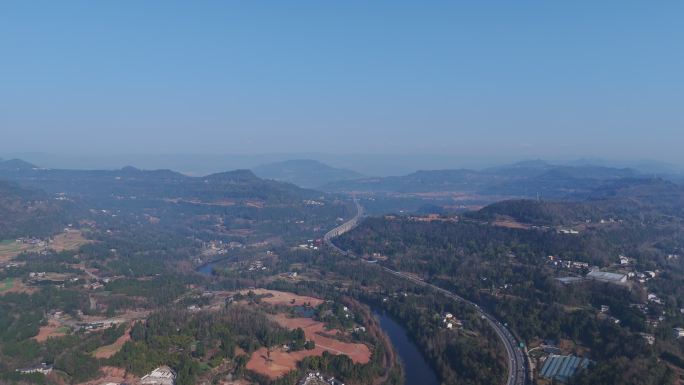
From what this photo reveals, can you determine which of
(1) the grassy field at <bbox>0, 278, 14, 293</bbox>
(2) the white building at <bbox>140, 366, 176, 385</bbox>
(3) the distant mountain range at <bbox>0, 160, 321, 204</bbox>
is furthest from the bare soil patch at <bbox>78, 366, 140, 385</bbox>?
(3) the distant mountain range at <bbox>0, 160, 321, 204</bbox>

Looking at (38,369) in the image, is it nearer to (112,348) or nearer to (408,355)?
(112,348)

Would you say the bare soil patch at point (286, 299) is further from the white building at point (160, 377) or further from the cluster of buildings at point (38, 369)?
the cluster of buildings at point (38, 369)

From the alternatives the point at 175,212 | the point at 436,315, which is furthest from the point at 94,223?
the point at 436,315

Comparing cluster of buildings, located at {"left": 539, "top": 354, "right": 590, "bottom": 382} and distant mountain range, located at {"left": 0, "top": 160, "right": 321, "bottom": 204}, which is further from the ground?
distant mountain range, located at {"left": 0, "top": 160, "right": 321, "bottom": 204}

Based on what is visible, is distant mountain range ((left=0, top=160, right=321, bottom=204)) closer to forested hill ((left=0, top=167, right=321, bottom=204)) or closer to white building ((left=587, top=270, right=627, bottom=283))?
forested hill ((left=0, top=167, right=321, bottom=204))

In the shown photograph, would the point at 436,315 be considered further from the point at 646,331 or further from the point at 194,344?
the point at 194,344

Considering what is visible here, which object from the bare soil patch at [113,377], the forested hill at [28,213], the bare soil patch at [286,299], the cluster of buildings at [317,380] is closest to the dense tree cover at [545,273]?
the bare soil patch at [286,299]

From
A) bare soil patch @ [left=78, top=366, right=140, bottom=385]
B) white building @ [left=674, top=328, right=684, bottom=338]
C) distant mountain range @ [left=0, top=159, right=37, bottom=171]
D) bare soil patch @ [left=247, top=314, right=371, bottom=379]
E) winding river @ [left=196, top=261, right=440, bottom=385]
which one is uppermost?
distant mountain range @ [left=0, top=159, right=37, bottom=171]
